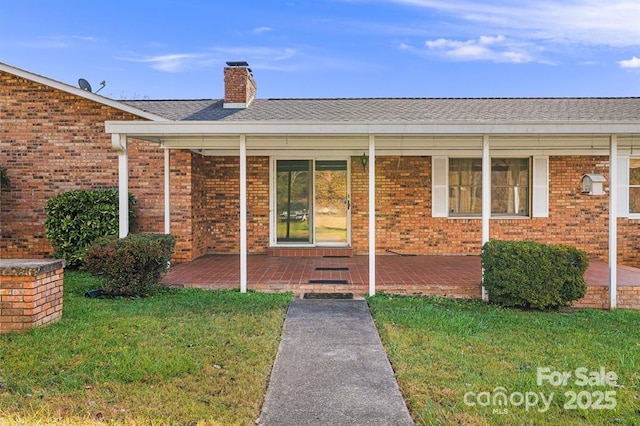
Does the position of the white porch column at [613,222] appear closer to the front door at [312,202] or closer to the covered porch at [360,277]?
the covered porch at [360,277]

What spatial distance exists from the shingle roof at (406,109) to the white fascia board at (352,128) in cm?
314

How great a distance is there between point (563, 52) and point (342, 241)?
17587 millimetres

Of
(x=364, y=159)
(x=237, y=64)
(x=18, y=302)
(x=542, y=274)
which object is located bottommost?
A: (x=18, y=302)

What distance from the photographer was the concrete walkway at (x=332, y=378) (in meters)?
2.99

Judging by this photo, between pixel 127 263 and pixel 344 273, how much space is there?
363 centimetres

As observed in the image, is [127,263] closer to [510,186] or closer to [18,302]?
[18,302]

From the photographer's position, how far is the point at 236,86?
36.2 feet

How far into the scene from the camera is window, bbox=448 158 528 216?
419 inches

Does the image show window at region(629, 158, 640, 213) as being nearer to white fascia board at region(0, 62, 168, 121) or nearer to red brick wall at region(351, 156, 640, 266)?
red brick wall at region(351, 156, 640, 266)

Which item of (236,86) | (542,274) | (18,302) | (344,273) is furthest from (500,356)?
(236,86)

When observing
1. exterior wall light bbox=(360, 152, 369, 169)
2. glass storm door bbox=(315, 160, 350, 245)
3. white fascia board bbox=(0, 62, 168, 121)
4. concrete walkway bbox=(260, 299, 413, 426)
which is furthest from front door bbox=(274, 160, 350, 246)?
concrete walkway bbox=(260, 299, 413, 426)

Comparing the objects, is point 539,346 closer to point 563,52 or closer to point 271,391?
point 271,391

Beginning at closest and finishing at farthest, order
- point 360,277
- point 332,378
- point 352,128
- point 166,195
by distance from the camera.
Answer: point 332,378, point 352,128, point 360,277, point 166,195

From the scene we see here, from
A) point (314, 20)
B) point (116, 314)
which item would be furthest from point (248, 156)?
point (314, 20)
